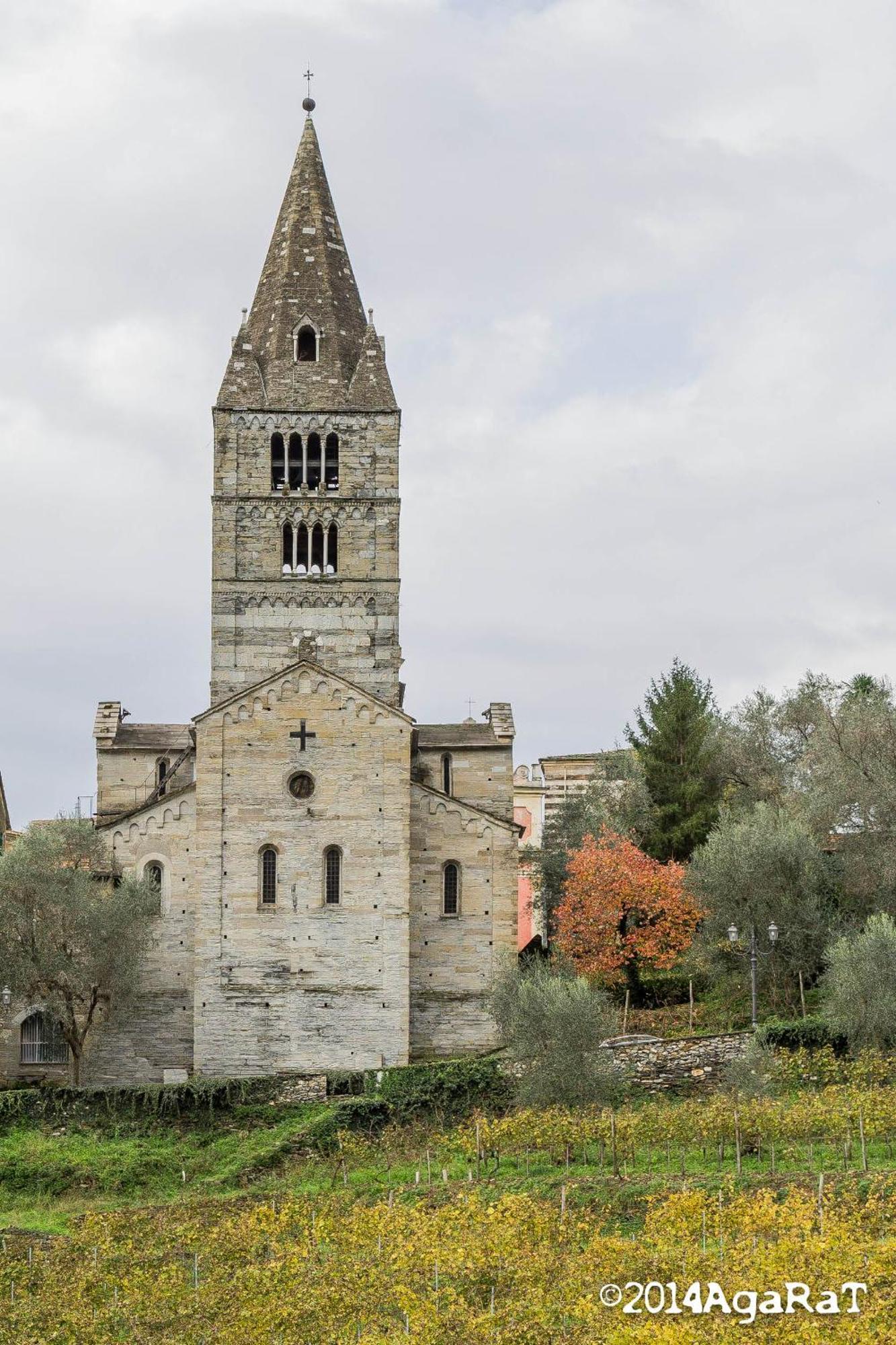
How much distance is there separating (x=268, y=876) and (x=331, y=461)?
15.0m

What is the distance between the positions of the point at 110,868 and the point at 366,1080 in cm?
1073

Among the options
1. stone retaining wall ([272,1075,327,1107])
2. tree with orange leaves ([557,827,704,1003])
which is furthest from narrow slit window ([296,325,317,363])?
stone retaining wall ([272,1075,327,1107])

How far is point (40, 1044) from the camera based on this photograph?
48.9 metres

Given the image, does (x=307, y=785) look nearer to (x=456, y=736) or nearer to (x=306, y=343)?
(x=456, y=736)

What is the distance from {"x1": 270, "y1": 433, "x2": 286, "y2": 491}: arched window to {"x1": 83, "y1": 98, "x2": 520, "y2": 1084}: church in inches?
2.1

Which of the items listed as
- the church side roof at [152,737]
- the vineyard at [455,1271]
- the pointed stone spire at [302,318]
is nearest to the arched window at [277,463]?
the pointed stone spire at [302,318]

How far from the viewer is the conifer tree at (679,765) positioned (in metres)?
53.9

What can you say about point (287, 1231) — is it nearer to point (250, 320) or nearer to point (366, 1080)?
point (366, 1080)

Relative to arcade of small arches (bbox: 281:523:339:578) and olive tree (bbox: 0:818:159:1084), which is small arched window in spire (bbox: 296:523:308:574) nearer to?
arcade of small arches (bbox: 281:523:339:578)

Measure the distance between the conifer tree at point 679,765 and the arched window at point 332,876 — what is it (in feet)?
35.7

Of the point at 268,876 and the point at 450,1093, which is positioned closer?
the point at 450,1093

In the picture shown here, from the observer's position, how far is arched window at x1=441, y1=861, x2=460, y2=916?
50.0 m

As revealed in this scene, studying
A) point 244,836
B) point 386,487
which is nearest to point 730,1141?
point 244,836

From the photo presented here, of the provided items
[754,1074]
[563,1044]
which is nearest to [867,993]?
[754,1074]
